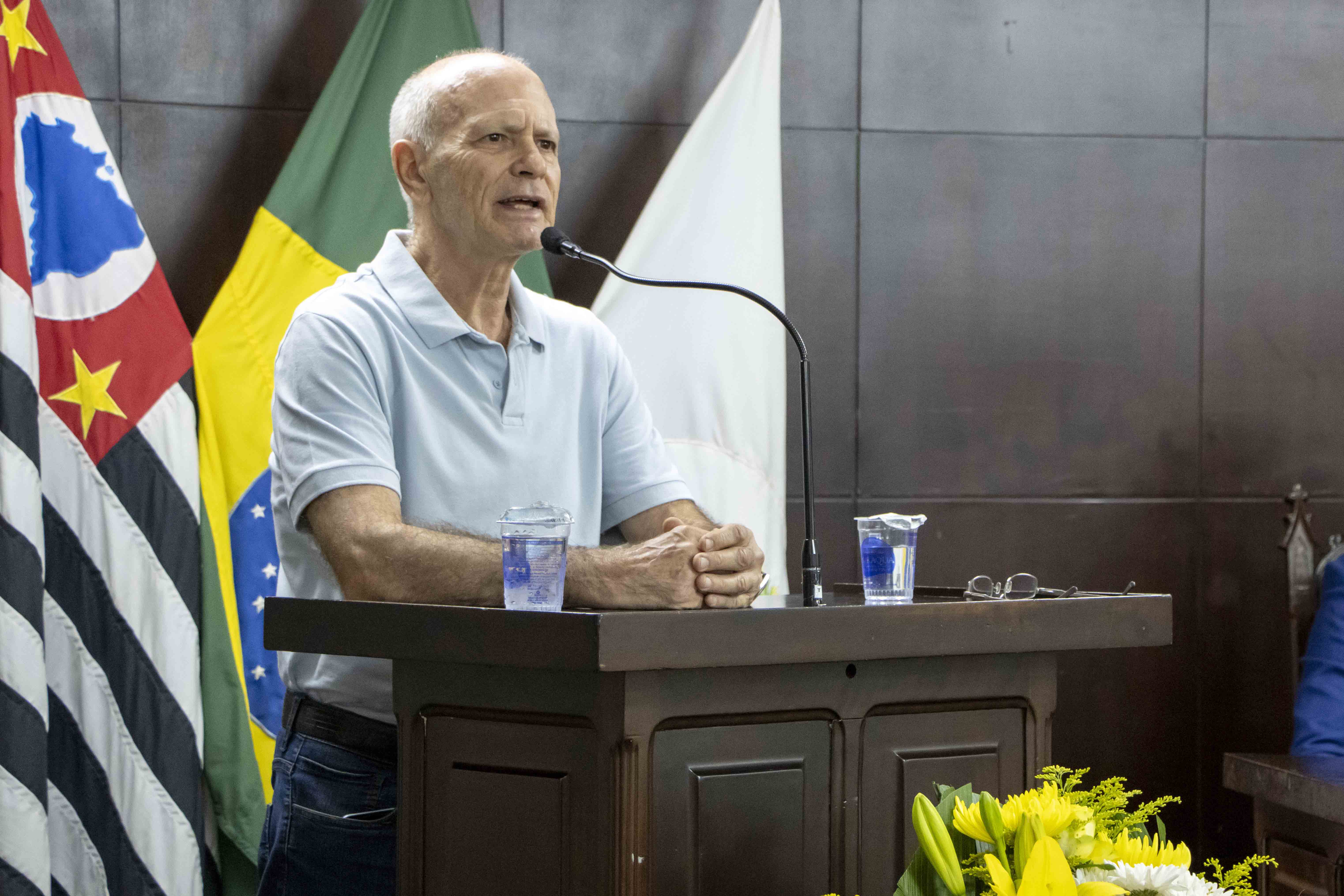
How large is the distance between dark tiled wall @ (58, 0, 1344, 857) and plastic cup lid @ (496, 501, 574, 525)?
5.98ft

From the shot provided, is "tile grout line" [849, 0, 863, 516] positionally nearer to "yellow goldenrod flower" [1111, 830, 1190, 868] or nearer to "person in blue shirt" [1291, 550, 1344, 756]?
"person in blue shirt" [1291, 550, 1344, 756]

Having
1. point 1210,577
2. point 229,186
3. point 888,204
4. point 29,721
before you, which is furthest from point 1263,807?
point 229,186

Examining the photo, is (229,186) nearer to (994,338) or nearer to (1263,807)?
(994,338)

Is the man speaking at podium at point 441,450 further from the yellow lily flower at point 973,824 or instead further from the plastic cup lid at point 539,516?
the yellow lily flower at point 973,824

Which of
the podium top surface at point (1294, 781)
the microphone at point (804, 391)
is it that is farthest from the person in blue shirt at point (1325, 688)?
the microphone at point (804, 391)

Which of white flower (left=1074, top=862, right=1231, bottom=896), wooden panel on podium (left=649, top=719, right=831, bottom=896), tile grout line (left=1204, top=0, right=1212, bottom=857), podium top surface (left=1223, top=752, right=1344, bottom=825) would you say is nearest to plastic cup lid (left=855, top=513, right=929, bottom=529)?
wooden panel on podium (left=649, top=719, right=831, bottom=896)

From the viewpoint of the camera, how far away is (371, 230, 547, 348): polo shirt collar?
5.49ft

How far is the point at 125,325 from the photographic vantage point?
262 cm

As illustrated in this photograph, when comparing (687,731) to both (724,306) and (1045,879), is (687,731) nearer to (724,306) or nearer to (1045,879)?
(1045,879)

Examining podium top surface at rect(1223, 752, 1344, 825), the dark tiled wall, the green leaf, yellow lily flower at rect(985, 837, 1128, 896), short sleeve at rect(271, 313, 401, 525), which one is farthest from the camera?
the dark tiled wall

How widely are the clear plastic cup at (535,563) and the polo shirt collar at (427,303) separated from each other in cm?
49

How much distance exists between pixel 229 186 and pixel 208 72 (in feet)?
0.85

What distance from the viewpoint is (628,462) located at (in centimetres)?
184

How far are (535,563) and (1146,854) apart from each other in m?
0.57
